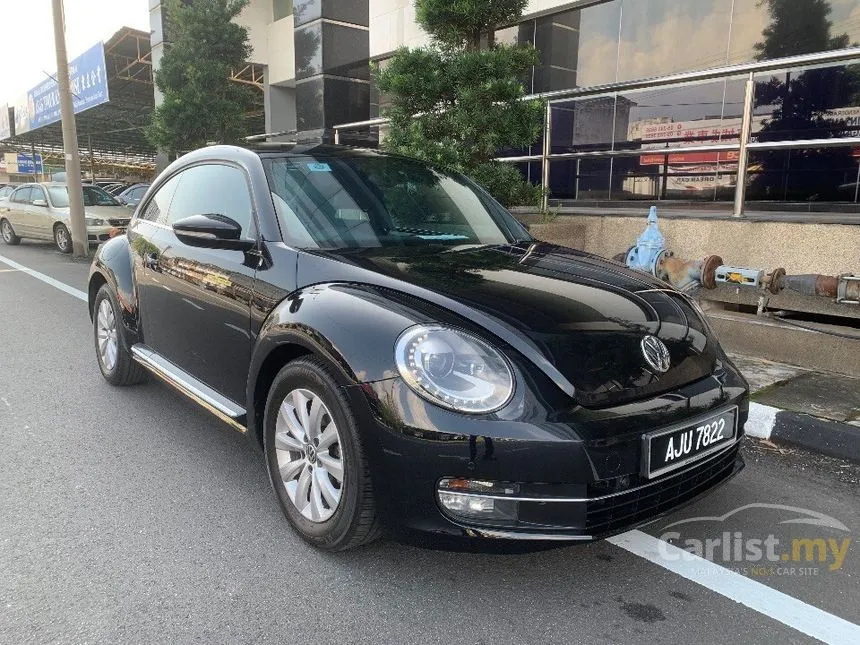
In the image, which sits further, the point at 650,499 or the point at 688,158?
the point at 688,158

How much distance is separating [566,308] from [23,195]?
1677 centimetres

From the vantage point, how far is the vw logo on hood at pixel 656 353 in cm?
236

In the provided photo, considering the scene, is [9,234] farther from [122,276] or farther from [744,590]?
[744,590]

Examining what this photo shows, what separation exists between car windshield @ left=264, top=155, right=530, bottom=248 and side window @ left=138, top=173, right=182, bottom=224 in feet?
3.55

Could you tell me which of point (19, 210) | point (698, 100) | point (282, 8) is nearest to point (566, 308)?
point (698, 100)

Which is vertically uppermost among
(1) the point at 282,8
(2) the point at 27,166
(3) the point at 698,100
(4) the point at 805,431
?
(1) the point at 282,8

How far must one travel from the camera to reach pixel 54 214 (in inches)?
555

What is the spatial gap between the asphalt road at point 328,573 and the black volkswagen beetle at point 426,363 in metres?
0.23

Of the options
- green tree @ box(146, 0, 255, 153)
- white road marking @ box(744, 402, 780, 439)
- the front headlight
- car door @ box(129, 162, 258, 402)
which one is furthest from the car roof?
green tree @ box(146, 0, 255, 153)

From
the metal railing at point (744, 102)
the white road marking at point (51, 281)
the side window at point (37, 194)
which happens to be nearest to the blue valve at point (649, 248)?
the metal railing at point (744, 102)

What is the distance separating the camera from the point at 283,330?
102 inches

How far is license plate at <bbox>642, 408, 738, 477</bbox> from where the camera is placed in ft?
7.14

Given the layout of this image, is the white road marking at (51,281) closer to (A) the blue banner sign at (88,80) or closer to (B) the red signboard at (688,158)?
(A) the blue banner sign at (88,80)

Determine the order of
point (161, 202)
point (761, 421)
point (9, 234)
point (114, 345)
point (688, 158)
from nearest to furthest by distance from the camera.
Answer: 1. point (761, 421)
2. point (161, 202)
3. point (114, 345)
4. point (688, 158)
5. point (9, 234)
